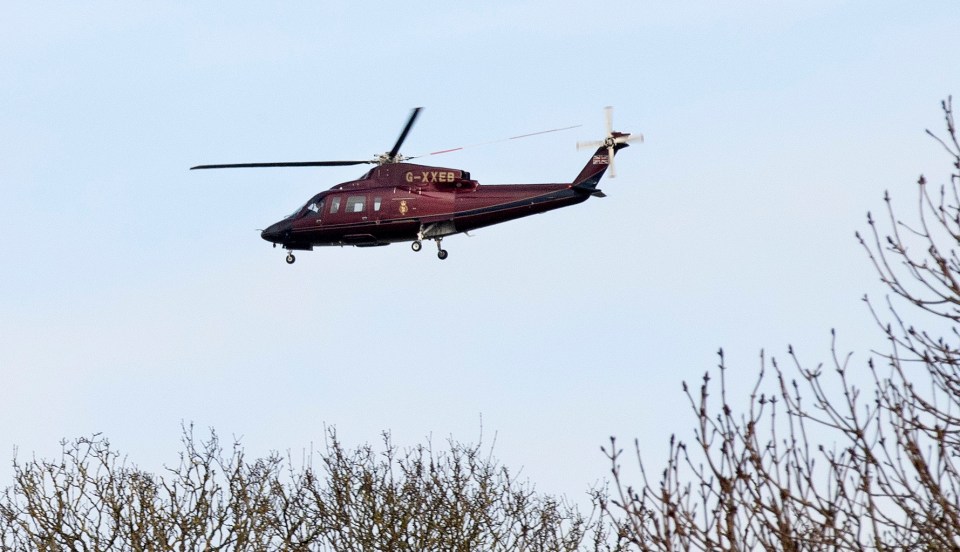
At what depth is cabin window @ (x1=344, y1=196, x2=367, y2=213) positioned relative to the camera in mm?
36344

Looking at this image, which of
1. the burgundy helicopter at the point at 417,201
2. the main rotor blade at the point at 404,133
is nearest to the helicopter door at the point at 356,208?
the burgundy helicopter at the point at 417,201

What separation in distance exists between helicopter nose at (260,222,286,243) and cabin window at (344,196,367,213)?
2597 millimetres

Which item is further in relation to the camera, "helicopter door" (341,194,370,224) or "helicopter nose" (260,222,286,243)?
"helicopter nose" (260,222,286,243)

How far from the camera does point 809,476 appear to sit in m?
7.96

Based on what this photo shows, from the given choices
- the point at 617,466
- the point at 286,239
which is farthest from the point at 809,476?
the point at 286,239

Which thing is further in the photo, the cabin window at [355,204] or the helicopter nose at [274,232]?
the helicopter nose at [274,232]

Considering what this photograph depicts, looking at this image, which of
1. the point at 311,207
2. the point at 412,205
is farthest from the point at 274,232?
the point at 412,205

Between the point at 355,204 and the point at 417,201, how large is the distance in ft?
5.78

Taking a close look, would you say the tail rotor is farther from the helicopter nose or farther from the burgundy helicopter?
the helicopter nose

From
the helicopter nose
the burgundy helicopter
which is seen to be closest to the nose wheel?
the burgundy helicopter

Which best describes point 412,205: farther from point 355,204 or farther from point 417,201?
point 355,204

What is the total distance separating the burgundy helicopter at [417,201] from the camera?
114ft

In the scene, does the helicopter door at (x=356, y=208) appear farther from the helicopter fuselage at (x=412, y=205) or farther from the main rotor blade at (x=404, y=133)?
the main rotor blade at (x=404, y=133)

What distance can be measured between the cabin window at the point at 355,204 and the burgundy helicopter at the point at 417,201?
0.02 metres
